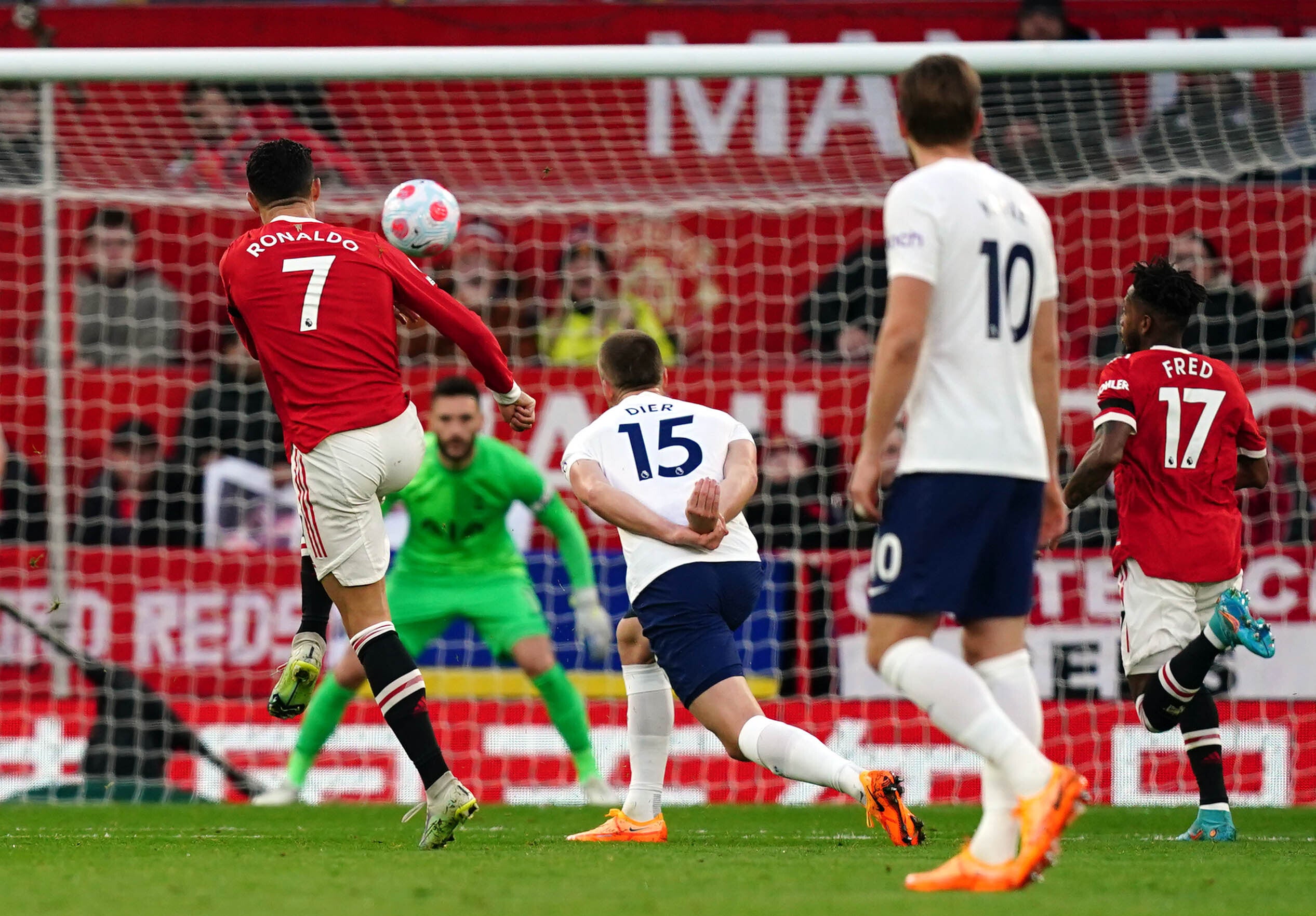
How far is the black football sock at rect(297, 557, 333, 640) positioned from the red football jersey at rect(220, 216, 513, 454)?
448 mm

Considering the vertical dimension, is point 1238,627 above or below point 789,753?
above

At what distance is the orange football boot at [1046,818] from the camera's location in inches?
153

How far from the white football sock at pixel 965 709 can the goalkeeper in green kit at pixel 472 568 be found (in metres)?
4.33

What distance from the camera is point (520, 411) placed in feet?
19.3

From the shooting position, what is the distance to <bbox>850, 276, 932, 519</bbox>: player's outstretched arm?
4.04 m

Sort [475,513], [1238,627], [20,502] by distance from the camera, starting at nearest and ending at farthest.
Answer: [1238,627] → [475,513] → [20,502]

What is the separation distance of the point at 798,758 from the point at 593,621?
9.65 ft

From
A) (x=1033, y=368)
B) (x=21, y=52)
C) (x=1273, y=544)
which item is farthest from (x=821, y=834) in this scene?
(x=21, y=52)

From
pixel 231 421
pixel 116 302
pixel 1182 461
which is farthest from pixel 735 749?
pixel 116 302

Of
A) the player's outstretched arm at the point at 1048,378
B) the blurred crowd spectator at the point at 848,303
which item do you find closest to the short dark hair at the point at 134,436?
the blurred crowd spectator at the point at 848,303

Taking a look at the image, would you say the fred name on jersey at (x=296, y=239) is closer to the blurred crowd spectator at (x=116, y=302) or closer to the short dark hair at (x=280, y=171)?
the short dark hair at (x=280, y=171)

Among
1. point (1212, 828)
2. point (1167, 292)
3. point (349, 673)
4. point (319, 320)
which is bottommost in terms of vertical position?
point (1212, 828)

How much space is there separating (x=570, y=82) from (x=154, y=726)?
209 inches

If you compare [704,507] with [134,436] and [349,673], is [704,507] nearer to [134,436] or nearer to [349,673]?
[349,673]
